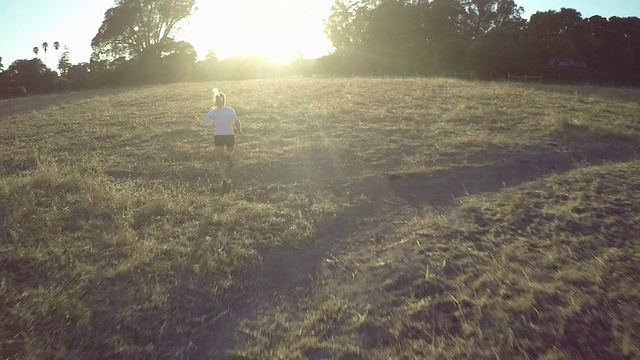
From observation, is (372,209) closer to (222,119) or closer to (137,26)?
(222,119)

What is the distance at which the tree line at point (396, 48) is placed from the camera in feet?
127

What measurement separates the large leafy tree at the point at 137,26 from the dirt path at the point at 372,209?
46678 millimetres

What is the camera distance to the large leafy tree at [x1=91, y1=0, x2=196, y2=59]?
49969 mm

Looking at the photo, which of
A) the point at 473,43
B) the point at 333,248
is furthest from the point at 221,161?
the point at 473,43

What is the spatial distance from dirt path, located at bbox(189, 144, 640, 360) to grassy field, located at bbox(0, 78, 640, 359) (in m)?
0.03

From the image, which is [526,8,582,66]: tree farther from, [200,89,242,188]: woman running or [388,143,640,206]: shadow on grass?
[200,89,242,188]: woman running

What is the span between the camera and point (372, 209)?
306 inches

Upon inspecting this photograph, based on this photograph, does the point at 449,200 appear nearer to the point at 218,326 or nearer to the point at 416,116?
the point at 218,326

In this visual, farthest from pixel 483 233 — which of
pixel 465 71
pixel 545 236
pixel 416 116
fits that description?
pixel 465 71

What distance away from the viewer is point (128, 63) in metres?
48.3

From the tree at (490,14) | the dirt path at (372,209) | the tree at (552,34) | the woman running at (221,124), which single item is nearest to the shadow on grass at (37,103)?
the woman running at (221,124)

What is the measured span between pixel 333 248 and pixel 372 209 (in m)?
1.63

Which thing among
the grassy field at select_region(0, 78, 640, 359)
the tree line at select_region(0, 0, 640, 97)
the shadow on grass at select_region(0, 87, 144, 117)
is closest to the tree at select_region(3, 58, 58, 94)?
the tree line at select_region(0, 0, 640, 97)

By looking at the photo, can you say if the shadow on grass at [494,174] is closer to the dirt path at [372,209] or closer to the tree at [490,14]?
the dirt path at [372,209]
